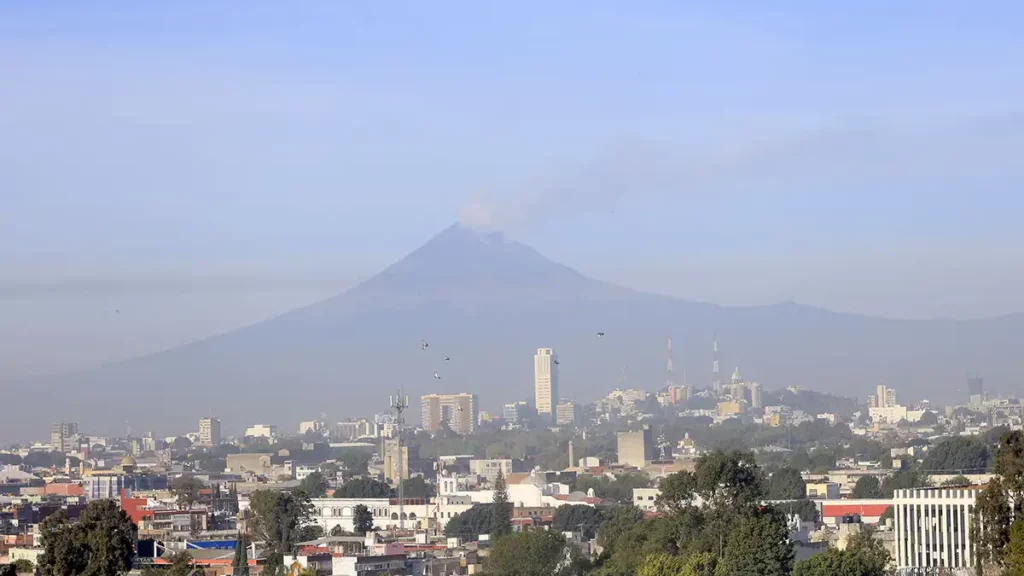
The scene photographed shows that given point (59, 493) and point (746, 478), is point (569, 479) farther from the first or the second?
point (746, 478)

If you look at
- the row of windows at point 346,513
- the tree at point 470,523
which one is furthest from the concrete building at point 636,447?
the tree at point 470,523

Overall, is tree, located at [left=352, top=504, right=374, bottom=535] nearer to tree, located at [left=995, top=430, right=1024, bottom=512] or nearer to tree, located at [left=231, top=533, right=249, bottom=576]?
tree, located at [left=231, top=533, right=249, bottom=576]

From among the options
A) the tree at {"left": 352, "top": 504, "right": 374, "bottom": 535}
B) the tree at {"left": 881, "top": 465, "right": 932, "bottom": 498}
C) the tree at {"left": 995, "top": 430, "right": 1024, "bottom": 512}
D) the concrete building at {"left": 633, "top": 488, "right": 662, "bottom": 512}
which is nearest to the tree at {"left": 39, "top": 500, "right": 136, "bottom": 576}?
the tree at {"left": 995, "top": 430, "right": 1024, "bottom": 512}

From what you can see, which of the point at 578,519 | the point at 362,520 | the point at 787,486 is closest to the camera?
the point at 362,520

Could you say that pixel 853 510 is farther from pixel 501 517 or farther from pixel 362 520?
pixel 362 520

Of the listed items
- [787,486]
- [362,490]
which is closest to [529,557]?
[787,486]

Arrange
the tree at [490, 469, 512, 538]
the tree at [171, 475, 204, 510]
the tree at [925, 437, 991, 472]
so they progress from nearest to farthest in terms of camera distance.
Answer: the tree at [490, 469, 512, 538] → the tree at [171, 475, 204, 510] → the tree at [925, 437, 991, 472]
